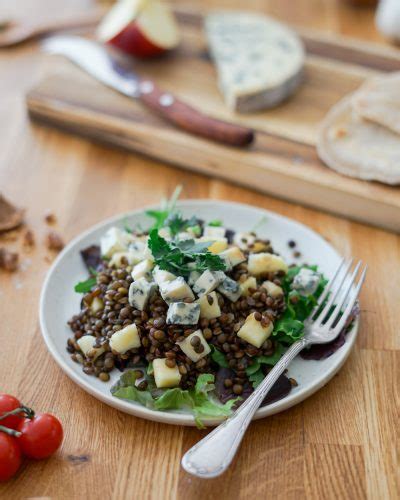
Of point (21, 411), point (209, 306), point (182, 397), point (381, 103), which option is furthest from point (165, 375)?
point (381, 103)

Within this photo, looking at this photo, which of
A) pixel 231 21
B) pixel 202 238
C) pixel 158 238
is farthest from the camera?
pixel 231 21

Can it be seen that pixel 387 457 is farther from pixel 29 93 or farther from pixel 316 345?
pixel 29 93

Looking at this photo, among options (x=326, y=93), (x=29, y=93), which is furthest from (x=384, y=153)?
(x=29, y=93)

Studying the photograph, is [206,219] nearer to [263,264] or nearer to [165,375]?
[263,264]

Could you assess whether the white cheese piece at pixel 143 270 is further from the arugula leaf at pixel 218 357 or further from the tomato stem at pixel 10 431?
the tomato stem at pixel 10 431

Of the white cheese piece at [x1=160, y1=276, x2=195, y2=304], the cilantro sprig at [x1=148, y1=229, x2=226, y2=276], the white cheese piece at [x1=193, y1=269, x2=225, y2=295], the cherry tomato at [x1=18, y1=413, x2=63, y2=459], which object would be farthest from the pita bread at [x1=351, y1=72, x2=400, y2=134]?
the cherry tomato at [x1=18, y1=413, x2=63, y2=459]

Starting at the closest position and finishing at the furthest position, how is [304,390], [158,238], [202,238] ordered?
[304,390] < [158,238] < [202,238]
